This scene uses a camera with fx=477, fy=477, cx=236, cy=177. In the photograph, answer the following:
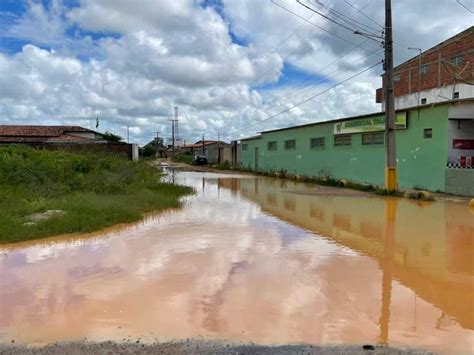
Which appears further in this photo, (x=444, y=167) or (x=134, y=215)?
(x=444, y=167)

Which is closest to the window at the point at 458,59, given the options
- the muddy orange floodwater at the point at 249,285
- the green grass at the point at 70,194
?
the green grass at the point at 70,194

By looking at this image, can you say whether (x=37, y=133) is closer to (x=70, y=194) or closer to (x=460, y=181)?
(x=70, y=194)

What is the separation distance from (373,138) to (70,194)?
54.9ft

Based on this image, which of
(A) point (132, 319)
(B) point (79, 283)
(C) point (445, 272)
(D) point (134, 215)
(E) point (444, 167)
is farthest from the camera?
(E) point (444, 167)

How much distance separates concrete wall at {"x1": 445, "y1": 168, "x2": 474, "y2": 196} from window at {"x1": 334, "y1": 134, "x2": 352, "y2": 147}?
9003mm

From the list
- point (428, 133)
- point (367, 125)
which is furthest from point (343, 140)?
point (428, 133)

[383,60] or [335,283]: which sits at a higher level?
[383,60]

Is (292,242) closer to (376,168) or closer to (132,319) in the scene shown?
(132,319)

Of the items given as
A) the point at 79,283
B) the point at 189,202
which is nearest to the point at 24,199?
the point at 189,202

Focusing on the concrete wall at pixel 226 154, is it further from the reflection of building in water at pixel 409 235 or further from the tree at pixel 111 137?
the reflection of building in water at pixel 409 235

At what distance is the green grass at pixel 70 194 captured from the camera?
1079cm

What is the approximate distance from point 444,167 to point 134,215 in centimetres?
1371

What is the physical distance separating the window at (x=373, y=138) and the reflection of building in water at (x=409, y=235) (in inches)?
265

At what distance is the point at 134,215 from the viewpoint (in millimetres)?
12922
